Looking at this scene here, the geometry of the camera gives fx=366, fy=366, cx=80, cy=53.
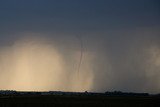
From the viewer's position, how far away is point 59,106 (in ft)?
238

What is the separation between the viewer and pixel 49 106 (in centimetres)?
7112

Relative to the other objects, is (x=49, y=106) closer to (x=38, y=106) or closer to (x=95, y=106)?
(x=38, y=106)

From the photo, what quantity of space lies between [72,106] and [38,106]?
24.2 feet

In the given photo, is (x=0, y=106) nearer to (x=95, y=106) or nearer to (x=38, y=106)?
(x=38, y=106)

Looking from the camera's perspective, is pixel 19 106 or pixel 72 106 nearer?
pixel 19 106

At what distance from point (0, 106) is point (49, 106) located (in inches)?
375

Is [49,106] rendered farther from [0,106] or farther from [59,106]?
[0,106]

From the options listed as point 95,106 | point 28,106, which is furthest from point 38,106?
point 95,106

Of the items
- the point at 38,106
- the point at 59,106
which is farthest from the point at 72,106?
the point at 38,106

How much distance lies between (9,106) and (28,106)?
351 centimetres

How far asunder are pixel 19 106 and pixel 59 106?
8.24 m

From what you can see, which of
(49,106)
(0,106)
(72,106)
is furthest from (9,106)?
(72,106)

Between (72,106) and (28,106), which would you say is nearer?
(28,106)

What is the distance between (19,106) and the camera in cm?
6881
